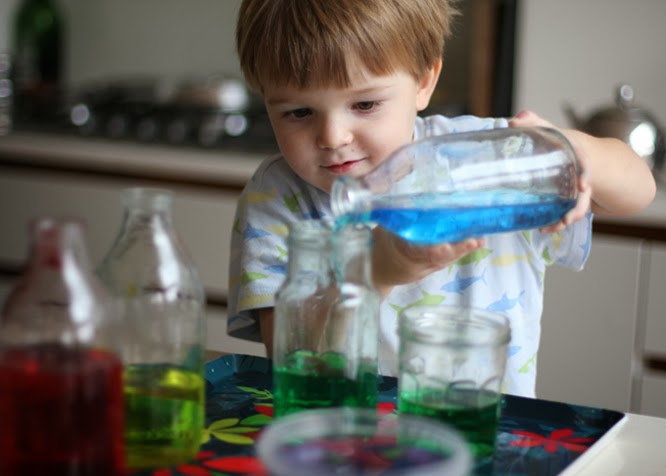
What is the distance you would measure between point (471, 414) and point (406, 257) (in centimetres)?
22

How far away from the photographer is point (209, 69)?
3.29 meters

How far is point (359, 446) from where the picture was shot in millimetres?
640

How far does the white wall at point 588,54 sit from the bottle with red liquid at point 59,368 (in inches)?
85.2

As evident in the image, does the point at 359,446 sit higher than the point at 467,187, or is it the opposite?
the point at 467,187

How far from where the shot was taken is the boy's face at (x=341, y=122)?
1.14 m

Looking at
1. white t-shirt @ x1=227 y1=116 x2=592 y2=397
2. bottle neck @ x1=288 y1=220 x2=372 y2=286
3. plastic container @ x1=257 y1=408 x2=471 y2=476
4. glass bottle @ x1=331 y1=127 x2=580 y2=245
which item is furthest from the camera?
white t-shirt @ x1=227 y1=116 x2=592 y2=397

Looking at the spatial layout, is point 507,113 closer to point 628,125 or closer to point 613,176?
point 628,125

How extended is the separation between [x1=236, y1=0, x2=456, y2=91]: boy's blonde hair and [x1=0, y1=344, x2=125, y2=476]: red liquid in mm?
595

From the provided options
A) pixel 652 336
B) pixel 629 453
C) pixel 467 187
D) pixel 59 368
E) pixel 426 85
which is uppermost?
pixel 426 85

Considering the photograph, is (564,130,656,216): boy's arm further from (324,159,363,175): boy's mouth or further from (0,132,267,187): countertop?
(0,132,267,187): countertop

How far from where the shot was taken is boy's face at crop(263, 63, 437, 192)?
3.75 ft

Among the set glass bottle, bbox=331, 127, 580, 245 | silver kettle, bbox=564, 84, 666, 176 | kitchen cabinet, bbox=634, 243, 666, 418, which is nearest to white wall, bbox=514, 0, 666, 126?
silver kettle, bbox=564, 84, 666, 176

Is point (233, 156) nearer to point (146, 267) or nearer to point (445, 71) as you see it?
point (445, 71)

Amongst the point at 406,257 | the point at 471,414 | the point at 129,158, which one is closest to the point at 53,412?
the point at 471,414
